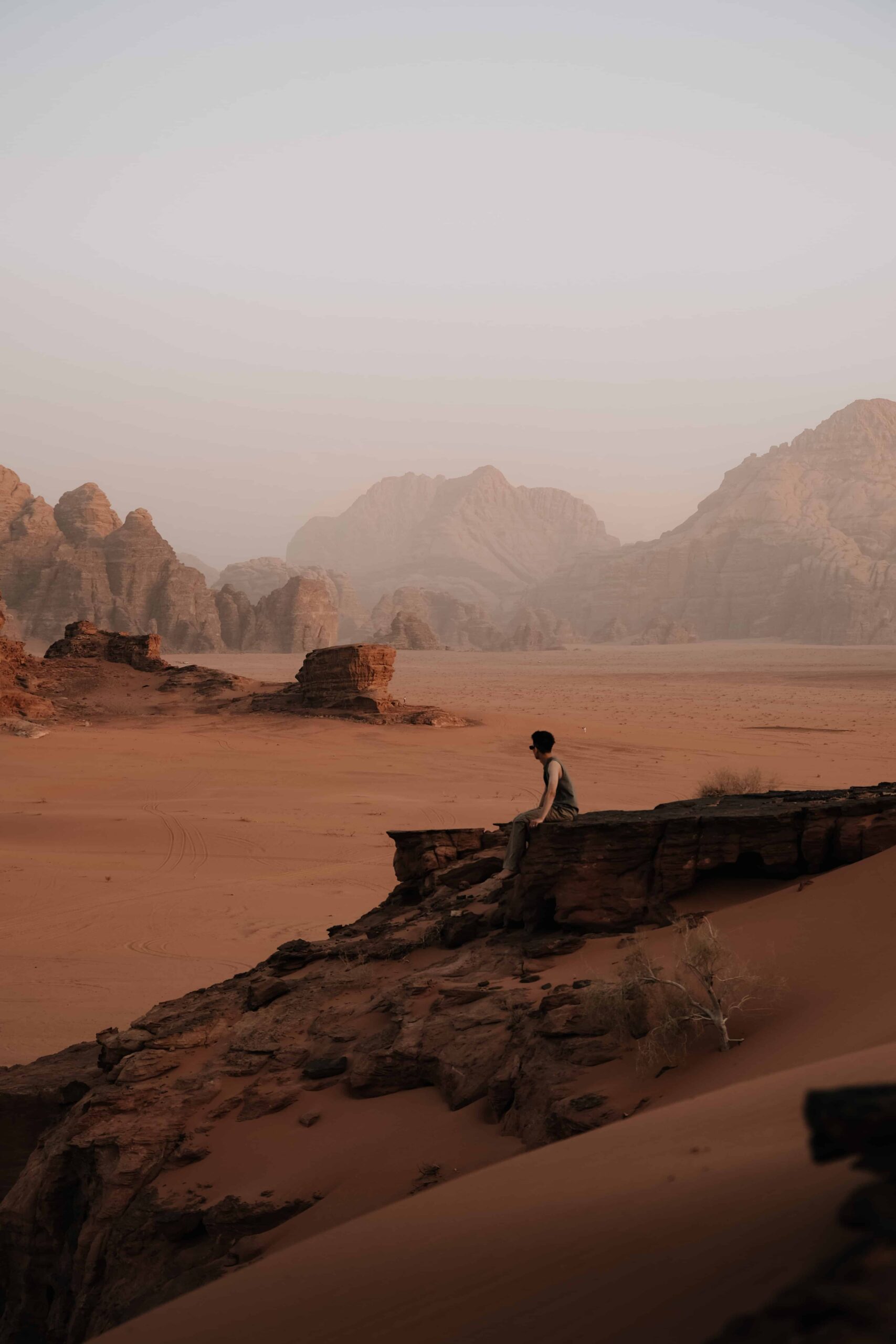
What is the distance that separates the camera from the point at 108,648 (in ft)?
105

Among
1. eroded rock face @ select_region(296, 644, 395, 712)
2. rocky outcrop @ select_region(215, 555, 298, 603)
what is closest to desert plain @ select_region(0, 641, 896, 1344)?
eroded rock face @ select_region(296, 644, 395, 712)

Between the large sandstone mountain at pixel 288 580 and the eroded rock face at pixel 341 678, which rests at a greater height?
the large sandstone mountain at pixel 288 580

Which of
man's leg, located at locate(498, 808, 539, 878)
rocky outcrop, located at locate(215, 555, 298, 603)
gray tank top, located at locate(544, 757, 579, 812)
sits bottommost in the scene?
man's leg, located at locate(498, 808, 539, 878)

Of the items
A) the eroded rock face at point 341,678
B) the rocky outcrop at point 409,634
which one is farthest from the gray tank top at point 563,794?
the rocky outcrop at point 409,634

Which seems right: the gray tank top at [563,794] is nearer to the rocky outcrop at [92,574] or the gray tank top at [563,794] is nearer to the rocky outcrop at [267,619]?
the rocky outcrop at [92,574]

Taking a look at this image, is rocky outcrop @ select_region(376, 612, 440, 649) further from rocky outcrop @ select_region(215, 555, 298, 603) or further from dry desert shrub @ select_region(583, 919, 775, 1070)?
dry desert shrub @ select_region(583, 919, 775, 1070)

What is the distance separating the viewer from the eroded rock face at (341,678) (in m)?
28.9

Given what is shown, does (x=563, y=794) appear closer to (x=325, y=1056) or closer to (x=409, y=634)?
(x=325, y=1056)

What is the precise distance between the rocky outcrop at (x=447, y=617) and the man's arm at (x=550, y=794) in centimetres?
10831

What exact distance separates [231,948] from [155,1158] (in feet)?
17.1

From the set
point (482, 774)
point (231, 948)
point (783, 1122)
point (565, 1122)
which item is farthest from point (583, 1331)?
point (482, 774)

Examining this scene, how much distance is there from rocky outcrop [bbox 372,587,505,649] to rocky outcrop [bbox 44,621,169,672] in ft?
270

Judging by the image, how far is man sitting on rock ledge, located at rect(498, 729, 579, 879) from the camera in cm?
614

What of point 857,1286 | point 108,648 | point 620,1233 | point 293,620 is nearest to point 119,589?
point 293,620
